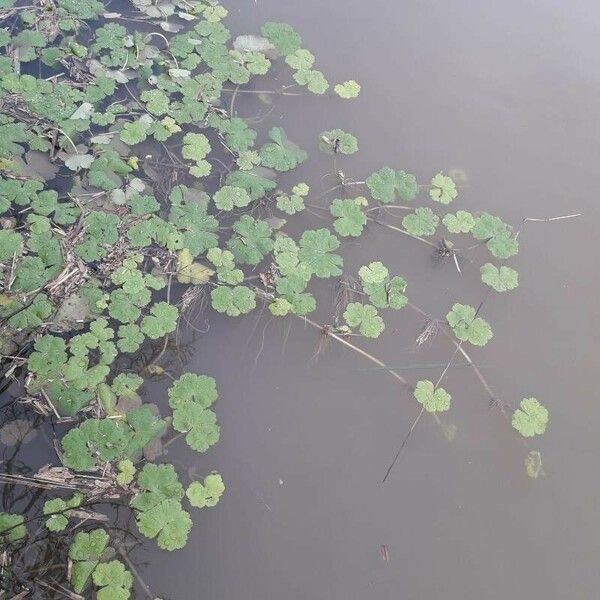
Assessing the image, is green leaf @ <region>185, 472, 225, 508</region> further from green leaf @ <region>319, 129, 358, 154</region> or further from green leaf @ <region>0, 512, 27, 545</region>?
green leaf @ <region>319, 129, 358, 154</region>

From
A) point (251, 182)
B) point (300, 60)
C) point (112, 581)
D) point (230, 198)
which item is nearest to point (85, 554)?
point (112, 581)

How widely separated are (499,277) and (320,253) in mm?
1070

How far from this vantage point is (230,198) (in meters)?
3.40

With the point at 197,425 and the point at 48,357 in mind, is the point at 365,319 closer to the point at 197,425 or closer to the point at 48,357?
the point at 197,425

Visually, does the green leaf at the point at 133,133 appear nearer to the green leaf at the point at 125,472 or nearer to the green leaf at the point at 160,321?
the green leaf at the point at 160,321

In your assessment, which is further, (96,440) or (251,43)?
(251,43)

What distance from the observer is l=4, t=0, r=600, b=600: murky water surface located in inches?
100

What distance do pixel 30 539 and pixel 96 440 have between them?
1.49 ft

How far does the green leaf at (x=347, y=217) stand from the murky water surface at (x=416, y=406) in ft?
0.32

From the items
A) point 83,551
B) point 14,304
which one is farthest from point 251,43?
point 83,551

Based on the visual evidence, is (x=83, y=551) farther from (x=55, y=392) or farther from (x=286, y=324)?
(x=286, y=324)

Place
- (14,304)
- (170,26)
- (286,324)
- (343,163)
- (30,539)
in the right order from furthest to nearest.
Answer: (170,26) → (343,163) → (286,324) → (14,304) → (30,539)

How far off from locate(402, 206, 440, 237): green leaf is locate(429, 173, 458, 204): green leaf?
17 centimetres

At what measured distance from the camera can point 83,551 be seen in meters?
2.35
